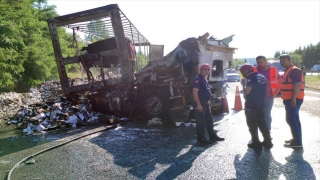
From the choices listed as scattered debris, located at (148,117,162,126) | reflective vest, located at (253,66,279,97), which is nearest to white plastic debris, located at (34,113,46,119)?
scattered debris, located at (148,117,162,126)

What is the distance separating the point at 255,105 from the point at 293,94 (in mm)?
703

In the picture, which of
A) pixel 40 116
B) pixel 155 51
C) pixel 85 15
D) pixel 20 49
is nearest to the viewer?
pixel 40 116

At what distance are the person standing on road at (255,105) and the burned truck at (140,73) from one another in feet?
8.80

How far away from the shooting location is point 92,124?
306 inches

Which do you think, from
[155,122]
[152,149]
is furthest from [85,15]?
[152,149]

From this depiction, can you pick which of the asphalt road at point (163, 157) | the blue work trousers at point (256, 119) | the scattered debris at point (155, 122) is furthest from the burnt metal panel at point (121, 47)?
the blue work trousers at point (256, 119)

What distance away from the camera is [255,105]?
15.7ft

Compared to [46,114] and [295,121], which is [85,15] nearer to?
[46,114]

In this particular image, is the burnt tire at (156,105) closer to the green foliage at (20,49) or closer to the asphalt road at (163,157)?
the asphalt road at (163,157)

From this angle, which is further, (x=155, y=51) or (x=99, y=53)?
(x=155, y=51)

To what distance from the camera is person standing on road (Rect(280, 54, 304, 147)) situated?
15.3ft

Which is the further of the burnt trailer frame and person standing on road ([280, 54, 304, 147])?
the burnt trailer frame

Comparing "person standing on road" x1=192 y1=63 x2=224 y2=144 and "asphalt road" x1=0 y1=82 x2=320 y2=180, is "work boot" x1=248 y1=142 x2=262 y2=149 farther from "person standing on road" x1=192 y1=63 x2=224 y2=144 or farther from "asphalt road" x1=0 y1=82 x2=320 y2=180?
"person standing on road" x1=192 y1=63 x2=224 y2=144

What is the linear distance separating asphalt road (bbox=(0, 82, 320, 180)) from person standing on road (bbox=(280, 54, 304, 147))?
0.99 feet
